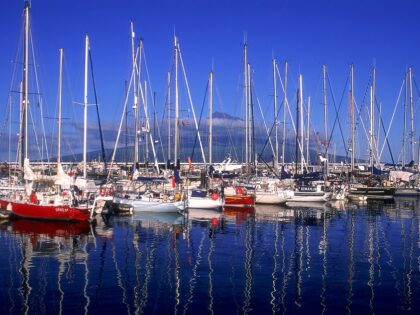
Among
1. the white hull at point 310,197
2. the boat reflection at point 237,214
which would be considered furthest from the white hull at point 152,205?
the white hull at point 310,197

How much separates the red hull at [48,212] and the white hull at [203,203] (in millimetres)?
13128

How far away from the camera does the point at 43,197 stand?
35.5 metres

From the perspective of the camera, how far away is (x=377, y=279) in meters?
19.6

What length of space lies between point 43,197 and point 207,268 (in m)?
18.3

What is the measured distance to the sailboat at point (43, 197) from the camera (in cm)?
3378

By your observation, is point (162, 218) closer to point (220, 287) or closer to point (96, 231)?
point (96, 231)

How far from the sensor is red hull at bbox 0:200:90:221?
33531 millimetres

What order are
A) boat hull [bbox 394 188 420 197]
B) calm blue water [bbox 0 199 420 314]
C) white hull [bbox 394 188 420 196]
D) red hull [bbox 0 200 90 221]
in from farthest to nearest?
white hull [bbox 394 188 420 196] → boat hull [bbox 394 188 420 197] → red hull [bbox 0 200 90 221] → calm blue water [bbox 0 199 420 314]

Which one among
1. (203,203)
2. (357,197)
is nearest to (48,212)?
(203,203)

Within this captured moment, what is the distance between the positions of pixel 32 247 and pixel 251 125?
38497 mm

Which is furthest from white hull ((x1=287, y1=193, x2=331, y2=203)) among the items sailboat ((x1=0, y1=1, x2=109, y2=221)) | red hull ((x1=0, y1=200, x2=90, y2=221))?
red hull ((x1=0, y1=200, x2=90, y2=221))

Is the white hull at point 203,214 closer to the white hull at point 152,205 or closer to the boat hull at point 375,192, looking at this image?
the white hull at point 152,205

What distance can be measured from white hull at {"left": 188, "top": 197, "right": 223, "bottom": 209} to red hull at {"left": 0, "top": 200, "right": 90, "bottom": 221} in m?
13.1

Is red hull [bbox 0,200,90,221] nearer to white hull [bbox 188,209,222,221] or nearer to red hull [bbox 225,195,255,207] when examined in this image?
white hull [bbox 188,209,222,221]
